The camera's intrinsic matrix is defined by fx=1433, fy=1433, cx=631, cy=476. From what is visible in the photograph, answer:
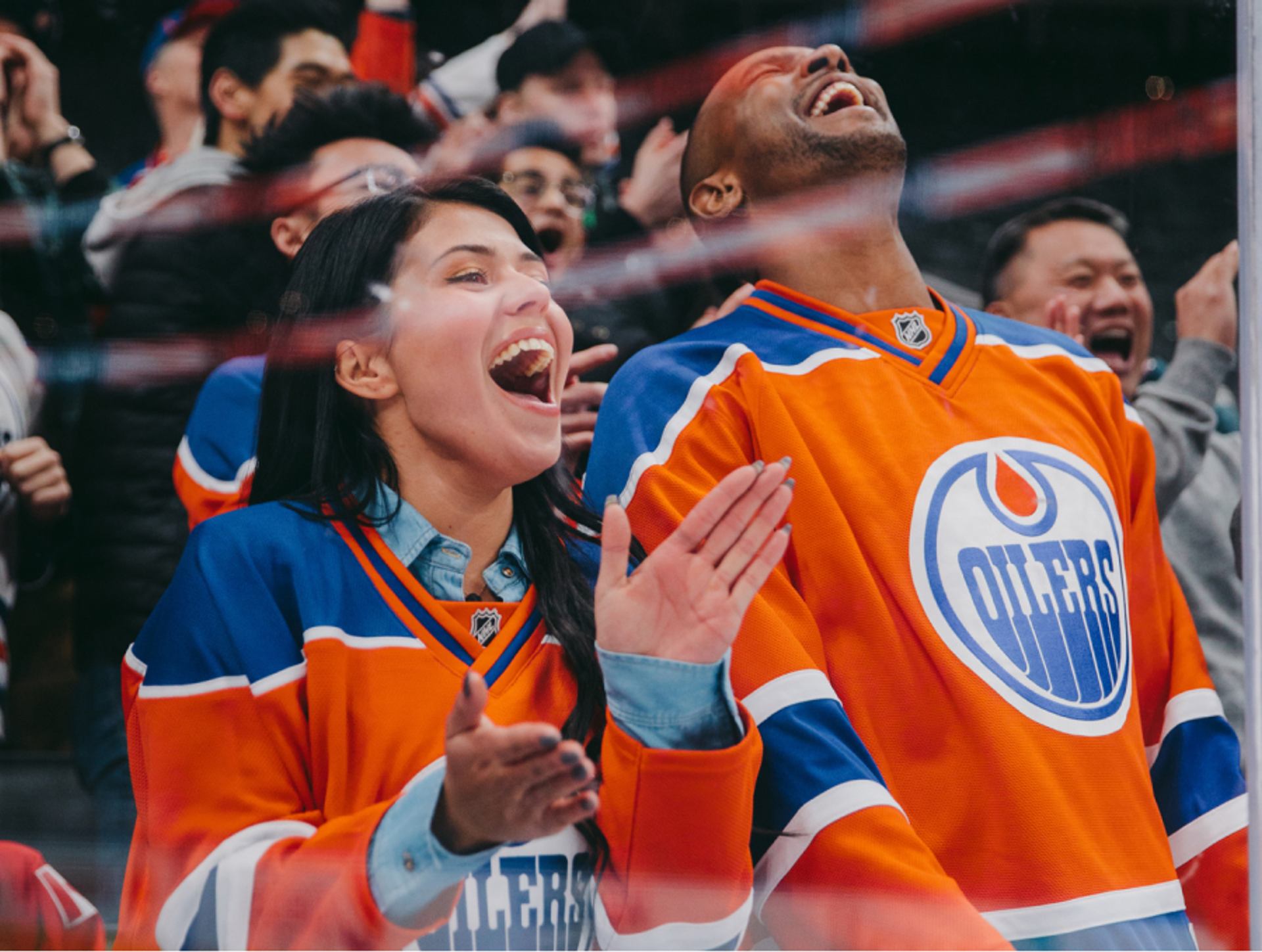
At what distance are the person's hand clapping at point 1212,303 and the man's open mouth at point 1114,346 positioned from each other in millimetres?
59

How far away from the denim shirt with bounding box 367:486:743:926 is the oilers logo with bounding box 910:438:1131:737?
31cm

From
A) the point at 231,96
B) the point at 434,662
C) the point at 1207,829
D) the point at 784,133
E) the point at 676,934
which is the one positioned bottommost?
the point at 1207,829

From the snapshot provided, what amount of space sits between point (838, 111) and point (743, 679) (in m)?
0.63

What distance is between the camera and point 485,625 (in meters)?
1.25

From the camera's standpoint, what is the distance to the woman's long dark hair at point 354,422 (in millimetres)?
1276

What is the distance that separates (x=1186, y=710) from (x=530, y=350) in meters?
0.77

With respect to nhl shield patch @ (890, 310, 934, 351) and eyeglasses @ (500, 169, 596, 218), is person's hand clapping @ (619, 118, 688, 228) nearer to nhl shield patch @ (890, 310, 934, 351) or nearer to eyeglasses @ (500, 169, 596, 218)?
eyeglasses @ (500, 169, 596, 218)

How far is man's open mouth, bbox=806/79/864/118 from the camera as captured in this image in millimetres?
1533

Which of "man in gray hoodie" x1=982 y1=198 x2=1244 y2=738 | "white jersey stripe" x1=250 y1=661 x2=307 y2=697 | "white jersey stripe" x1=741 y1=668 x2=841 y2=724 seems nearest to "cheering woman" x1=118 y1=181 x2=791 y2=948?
"white jersey stripe" x1=250 y1=661 x2=307 y2=697

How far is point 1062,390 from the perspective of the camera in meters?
1.53

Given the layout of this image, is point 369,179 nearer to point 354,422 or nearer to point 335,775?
point 354,422

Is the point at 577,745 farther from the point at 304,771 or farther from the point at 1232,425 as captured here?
the point at 1232,425

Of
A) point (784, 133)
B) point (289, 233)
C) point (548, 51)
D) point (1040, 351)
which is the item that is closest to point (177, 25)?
point (289, 233)

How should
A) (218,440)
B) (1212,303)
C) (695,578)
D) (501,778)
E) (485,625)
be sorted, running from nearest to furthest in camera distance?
(501,778) < (695,578) < (485,625) < (218,440) < (1212,303)
